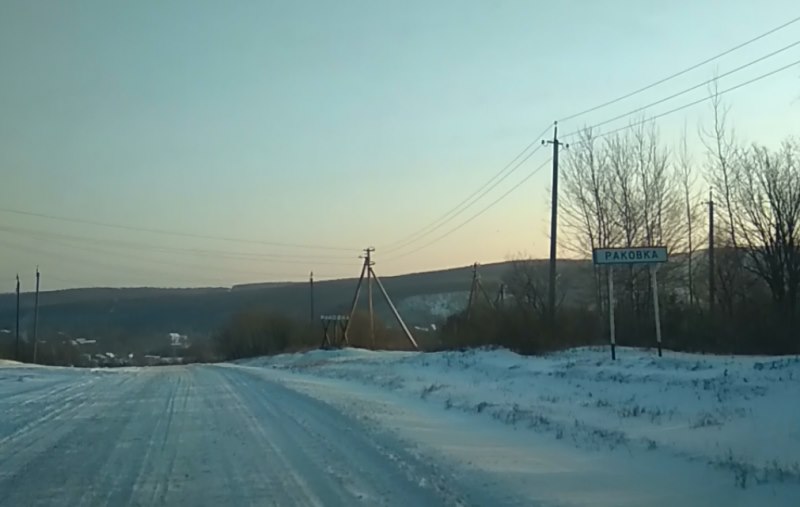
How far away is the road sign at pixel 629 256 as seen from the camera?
90.9ft

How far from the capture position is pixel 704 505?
8336mm

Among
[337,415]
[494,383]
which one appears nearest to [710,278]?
[494,383]

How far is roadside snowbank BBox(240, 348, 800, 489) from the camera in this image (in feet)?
36.6

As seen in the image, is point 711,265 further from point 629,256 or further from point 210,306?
point 210,306

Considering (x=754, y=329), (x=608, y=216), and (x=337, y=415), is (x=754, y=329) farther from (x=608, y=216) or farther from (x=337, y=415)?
(x=337, y=415)

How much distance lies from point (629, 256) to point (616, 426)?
14290 millimetres

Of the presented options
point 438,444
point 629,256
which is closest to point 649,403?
point 438,444

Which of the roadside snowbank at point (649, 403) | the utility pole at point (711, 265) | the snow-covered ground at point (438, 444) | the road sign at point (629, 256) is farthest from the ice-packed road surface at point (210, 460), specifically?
the utility pole at point (711, 265)

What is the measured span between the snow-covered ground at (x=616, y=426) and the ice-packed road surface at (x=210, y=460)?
0.86 meters

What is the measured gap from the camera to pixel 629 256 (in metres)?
27.8

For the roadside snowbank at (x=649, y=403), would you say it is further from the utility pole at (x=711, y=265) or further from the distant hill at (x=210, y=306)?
the distant hill at (x=210, y=306)

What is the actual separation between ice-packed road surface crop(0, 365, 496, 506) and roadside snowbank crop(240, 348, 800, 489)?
9.69ft

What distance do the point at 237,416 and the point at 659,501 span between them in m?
11.0

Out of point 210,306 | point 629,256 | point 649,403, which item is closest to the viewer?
point 649,403
